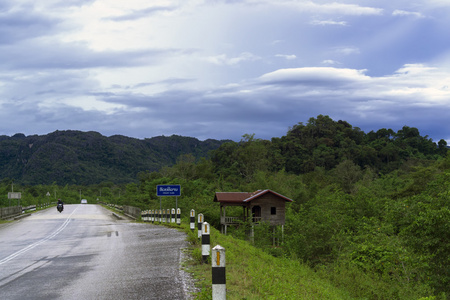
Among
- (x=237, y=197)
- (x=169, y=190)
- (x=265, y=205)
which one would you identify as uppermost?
(x=169, y=190)

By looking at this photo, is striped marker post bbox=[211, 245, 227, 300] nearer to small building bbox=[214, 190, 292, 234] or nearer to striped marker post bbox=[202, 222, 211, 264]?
striped marker post bbox=[202, 222, 211, 264]

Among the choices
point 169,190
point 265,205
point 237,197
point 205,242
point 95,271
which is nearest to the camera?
point 205,242

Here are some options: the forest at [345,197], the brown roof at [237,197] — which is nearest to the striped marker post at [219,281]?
the forest at [345,197]

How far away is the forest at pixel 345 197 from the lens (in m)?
19.5

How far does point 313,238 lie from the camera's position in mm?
38500

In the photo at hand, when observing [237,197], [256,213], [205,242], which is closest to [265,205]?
[256,213]

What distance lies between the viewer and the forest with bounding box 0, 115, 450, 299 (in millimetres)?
19547

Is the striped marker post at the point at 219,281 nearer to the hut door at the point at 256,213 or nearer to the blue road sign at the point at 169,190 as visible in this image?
the blue road sign at the point at 169,190

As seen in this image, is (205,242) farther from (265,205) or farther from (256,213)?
(256,213)

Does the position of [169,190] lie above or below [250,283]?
above

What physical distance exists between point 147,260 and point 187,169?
95361mm

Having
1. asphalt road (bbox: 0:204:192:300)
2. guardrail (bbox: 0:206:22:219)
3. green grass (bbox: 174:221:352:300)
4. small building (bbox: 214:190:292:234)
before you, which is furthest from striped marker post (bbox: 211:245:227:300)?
small building (bbox: 214:190:292:234)

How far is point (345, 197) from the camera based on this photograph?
187 ft

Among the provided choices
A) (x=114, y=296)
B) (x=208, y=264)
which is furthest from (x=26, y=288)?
(x=208, y=264)
